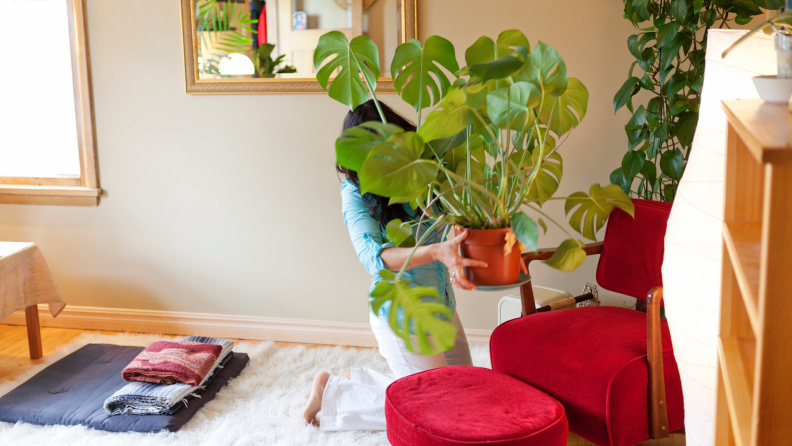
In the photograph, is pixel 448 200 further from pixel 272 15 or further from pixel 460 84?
pixel 272 15

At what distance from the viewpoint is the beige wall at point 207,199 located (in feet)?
9.80

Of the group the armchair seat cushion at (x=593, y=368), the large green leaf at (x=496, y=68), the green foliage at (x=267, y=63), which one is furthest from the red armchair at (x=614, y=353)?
the green foliage at (x=267, y=63)

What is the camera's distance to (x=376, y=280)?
196 centimetres

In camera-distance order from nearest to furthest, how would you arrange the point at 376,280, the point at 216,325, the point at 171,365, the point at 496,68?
the point at 496,68 < the point at 376,280 < the point at 171,365 < the point at 216,325

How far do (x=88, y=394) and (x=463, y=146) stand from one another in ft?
6.77

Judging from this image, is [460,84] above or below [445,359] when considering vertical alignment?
above

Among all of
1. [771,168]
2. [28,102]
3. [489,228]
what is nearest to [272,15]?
[28,102]

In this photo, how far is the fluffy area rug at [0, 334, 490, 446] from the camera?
2.20 metres

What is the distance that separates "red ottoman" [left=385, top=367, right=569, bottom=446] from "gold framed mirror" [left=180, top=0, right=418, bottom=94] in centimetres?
154

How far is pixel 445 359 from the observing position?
204 centimetres

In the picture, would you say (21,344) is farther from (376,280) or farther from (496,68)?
(496,68)

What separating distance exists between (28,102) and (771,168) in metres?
3.63

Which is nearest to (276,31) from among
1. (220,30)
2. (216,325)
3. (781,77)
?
(220,30)

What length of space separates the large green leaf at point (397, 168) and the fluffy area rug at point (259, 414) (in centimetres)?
130
